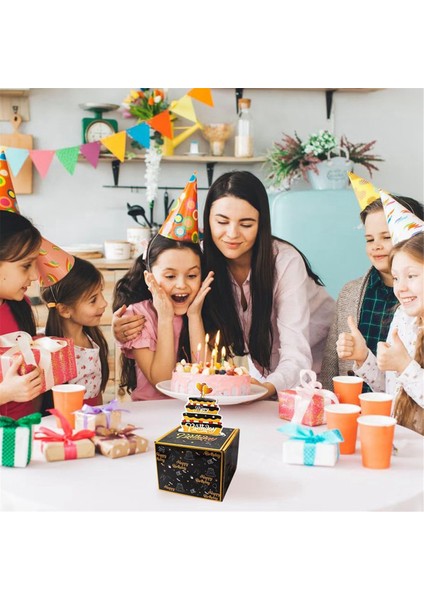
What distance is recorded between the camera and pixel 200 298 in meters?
1.60

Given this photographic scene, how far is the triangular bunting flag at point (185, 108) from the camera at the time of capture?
1.86 m

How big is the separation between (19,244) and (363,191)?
0.82 meters

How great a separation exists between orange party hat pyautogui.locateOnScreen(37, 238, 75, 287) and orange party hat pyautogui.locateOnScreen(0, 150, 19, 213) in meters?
0.11

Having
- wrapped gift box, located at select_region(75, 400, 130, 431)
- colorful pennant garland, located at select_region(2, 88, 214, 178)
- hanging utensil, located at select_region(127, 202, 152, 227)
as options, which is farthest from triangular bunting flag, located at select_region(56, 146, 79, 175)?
wrapped gift box, located at select_region(75, 400, 130, 431)

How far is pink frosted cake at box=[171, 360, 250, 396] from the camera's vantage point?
4.61 feet

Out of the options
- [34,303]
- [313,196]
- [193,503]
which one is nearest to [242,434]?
[193,503]

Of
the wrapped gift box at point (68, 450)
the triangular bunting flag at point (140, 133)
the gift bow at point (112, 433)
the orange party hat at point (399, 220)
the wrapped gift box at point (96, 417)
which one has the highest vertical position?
the triangular bunting flag at point (140, 133)

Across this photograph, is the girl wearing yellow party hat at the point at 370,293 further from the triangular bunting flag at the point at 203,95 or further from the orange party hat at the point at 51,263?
the orange party hat at the point at 51,263

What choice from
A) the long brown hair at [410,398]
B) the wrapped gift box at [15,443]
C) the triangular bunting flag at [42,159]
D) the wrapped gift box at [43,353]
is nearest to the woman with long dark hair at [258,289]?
the long brown hair at [410,398]

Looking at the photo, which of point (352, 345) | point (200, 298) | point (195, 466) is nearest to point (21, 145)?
point (200, 298)

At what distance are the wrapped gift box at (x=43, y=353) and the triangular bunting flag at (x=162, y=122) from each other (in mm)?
714

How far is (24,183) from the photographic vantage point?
5.83 ft

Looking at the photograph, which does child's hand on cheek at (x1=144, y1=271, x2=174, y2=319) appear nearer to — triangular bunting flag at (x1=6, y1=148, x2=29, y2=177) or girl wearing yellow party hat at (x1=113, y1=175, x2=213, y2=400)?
girl wearing yellow party hat at (x1=113, y1=175, x2=213, y2=400)

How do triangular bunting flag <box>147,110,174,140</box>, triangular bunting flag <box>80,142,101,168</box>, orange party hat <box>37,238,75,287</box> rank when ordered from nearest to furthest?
1. orange party hat <box>37,238,75,287</box>
2. triangular bunting flag <box>80,142,101,168</box>
3. triangular bunting flag <box>147,110,174,140</box>
